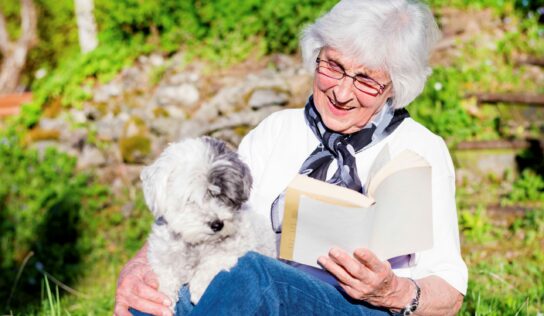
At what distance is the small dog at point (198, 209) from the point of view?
235 cm

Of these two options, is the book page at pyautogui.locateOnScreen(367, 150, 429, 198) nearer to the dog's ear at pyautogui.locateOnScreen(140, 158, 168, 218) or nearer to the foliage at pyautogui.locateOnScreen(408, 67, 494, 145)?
the dog's ear at pyautogui.locateOnScreen(140, 158, 168, 218)

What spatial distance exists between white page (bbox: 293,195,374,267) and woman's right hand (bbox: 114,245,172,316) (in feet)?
1.98

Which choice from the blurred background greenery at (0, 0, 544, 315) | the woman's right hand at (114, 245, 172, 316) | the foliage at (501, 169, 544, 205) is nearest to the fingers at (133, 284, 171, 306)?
the woman's right hand at (114, 245, 172, 316)

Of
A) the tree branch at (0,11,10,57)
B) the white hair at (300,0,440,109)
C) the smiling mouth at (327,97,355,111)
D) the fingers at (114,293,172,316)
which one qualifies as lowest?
the tree branch at (0,11,10,57)

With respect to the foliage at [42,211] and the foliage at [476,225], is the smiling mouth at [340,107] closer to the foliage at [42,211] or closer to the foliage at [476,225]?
the foliage at [476,225]

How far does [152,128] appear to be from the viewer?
7305 millimetres


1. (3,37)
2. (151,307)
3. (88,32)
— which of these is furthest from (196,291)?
(3,37)

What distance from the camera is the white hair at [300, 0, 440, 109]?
267 cm

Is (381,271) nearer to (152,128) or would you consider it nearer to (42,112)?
(152,128)

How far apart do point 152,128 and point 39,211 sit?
149 cm

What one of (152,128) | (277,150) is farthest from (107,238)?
(277,150)

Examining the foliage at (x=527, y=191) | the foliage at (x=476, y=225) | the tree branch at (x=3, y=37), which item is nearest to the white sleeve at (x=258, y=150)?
the foliage at (x=476, y=225)

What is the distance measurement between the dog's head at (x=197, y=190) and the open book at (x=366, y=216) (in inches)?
9.3

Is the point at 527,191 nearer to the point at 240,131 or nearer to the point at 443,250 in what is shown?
the point at 240,131
